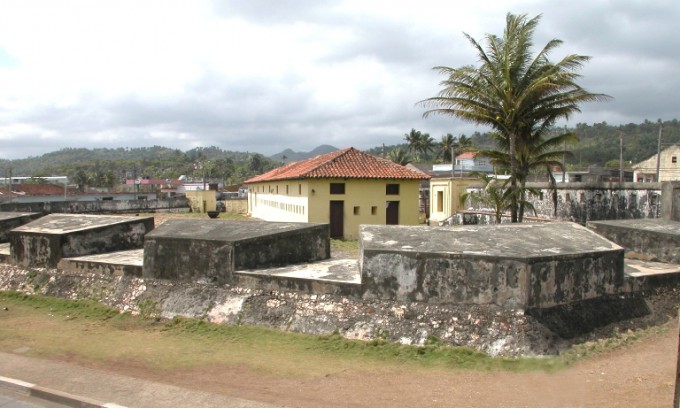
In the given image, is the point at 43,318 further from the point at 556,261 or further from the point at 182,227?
the point at 556,261

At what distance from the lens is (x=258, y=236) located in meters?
7.98

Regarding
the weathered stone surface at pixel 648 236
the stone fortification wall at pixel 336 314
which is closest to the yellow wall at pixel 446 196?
the weathered stone surface at pixel 648 236

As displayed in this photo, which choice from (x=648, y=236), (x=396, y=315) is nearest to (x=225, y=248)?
(x=396, y=315)

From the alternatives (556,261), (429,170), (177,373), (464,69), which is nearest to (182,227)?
(177,373)

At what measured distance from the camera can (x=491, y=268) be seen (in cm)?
619

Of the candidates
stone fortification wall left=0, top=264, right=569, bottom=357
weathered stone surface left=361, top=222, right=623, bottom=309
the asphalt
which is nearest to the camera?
the asphalt

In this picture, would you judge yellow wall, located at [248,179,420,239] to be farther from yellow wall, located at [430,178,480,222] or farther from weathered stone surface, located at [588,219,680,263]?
weathered stone surface, located at [588,219,680,263]

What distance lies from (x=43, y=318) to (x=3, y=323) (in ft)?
1.78

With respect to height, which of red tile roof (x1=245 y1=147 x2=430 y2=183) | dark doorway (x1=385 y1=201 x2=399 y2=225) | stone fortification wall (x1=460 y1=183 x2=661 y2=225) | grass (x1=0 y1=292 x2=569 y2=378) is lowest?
grass (x1=0 y1=292 x2=569 y2=378)

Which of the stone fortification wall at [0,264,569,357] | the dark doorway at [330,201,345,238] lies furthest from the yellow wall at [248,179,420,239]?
the stone fortification wall at [0,264,569,357]

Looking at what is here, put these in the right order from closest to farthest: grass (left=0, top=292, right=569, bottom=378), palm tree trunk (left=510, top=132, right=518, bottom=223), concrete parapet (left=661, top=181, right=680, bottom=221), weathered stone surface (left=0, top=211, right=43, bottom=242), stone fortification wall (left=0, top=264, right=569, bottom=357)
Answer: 1. grass (left=0, top=292, right=569, bottom=378)
2. stone fortification wall (left=0, top=264, right=569, bottom=357)
3. concrete parapet (left=661, top=181, right=680, bottom=221)
4. weathered stone surface (left=0, top=211, right=43, bottom=242)
5. palm tree trunk (left=510, top=132, right=518, bottom=223)

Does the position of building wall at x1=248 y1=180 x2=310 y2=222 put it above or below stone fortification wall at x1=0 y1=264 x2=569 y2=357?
above

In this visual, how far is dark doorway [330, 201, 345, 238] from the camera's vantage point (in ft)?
66.8

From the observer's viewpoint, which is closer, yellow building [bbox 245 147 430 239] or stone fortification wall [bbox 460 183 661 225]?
stone fortification wall [bbox 460 183 661 225]
